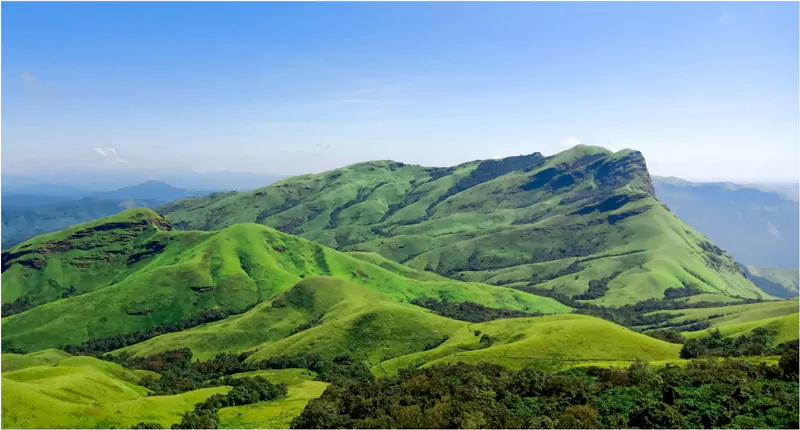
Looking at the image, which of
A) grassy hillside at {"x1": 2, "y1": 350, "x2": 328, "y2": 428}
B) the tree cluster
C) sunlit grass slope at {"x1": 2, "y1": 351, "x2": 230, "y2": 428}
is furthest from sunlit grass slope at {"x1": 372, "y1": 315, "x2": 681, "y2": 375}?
sunlit grass slope at {"x1": 2, "y1": 351, "x2": 230, "y2": 428}

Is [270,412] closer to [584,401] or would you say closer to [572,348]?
[584,401]

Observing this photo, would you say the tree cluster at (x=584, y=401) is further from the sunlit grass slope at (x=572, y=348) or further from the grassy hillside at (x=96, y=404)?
the sunlit grass slope at (x=572, y=348)

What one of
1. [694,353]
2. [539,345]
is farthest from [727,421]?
[539,345]

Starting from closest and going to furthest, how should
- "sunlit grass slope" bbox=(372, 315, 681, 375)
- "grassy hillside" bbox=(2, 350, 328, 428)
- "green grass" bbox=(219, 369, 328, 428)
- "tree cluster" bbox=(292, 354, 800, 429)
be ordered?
"tree cluster" bbox=(292, 354, 800, 429), "grassy hillside" bbox=(2, 350, 328, 428), "green grass" bbox=(219, 369, 328, 428), "sunlit grass slope" bbox=(372, 315, 681, 375)

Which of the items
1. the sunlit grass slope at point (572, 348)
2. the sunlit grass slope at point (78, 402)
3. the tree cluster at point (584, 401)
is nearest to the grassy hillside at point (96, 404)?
the sunlit grass slope at point (78, 402)

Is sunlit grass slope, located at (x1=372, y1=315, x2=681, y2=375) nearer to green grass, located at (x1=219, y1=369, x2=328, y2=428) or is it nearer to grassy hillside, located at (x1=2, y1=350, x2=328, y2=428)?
green grass, located at (x1=219, y1=369, x2=328, y2=428)

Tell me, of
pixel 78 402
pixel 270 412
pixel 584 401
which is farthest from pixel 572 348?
pixel 78 402
